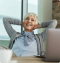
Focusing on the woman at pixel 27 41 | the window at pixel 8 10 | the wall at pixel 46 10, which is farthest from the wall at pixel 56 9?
the woman at pixel 27 41

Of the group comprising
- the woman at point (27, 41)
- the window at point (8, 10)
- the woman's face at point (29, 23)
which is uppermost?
the window at point (8, 10)

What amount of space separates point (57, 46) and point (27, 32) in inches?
50.2

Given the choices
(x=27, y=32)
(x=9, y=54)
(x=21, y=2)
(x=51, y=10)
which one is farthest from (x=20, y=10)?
(x=9, y=54)

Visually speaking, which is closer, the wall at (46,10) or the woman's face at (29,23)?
the woman's face at (29,23)

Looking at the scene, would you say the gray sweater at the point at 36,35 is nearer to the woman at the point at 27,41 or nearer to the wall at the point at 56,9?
the woman at the point at 27,41

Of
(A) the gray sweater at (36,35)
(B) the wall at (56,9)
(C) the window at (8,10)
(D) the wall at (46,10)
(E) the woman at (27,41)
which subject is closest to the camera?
(E) the woman at (27,41)

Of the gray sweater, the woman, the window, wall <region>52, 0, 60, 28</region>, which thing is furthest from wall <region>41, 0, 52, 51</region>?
the woman

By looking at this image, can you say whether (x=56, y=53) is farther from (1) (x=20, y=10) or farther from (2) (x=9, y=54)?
(1) (x=20, y=10)

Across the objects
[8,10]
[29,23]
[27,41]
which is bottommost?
[27,41]

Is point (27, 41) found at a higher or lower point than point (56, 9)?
lower

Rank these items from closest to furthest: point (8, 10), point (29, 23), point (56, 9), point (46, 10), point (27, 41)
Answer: point (27, 41)
point (29, 23)
point (8, 10)
point (56, 9)
point (46, 10)

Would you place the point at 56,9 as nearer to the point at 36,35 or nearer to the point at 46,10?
the point at 46,10

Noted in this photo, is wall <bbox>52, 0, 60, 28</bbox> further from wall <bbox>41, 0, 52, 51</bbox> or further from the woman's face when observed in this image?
the woman's face

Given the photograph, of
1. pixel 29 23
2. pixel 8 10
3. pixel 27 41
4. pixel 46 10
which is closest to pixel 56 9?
pixel 46 10
